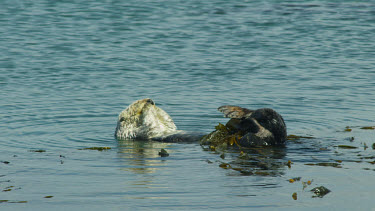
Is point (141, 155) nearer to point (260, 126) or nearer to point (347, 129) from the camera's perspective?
point (260, 126)

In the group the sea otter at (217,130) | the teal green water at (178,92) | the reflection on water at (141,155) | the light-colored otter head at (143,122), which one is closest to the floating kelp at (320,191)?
the teal green water at (178,92)

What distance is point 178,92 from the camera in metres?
11.2

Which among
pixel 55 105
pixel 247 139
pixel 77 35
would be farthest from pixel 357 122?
pixel 77 35

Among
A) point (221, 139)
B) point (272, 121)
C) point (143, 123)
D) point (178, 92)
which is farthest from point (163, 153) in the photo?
point (178, 92)

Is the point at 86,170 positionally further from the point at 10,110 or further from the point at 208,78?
the point at 208,78

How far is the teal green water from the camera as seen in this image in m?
5.59

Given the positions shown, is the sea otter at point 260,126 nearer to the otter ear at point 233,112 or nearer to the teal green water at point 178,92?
the otter ear at point 233,112

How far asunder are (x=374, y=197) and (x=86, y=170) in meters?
2.74

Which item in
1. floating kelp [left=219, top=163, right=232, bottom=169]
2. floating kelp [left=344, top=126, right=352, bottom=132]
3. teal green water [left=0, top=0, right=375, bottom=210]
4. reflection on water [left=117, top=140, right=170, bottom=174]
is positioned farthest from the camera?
floating kelp [left=344, top=126, right=352, bottom=132]

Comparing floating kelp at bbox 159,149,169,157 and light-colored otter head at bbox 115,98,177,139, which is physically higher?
light-colored otter head at bbox 115,98,177,139

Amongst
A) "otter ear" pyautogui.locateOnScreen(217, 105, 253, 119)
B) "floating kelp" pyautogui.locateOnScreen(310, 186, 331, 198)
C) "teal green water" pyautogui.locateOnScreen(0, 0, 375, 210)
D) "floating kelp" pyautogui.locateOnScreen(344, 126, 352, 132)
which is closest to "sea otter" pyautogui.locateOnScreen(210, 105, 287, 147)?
"otter ear" pyautogui.locateOnScreen(217, 105, 253, 119)

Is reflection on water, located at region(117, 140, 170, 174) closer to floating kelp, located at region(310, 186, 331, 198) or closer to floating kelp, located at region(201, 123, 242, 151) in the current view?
floating kelp, located at region(201, 123, 242, 151)

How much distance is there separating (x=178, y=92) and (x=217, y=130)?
3.44m

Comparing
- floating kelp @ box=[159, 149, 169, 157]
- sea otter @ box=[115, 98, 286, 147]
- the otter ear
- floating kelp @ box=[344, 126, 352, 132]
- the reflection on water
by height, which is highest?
the otter ear
